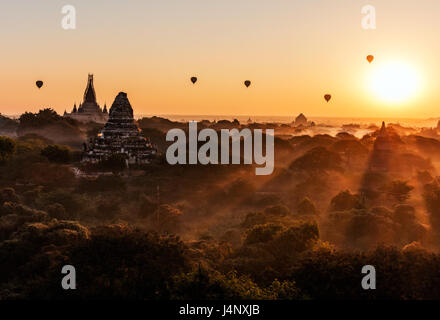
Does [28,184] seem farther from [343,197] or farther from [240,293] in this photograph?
[240,293]

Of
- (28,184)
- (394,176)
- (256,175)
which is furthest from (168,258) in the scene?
(394,176)

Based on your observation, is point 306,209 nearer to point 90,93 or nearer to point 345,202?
point 345,202

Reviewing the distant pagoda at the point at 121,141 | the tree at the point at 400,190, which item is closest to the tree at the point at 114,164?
the distant pagoda at the point at 121,141

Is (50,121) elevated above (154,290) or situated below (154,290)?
above

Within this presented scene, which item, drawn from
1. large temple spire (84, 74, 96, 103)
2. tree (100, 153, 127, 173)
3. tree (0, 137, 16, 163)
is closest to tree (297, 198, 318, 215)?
tree (100, 153, 127, 173)

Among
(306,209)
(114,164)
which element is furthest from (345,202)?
(114,164)

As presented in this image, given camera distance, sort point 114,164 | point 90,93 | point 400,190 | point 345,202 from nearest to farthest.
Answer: point 345,202 < point 400,190 < point 114,164 < point 90,93

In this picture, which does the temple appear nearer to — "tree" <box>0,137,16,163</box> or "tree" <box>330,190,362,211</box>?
"tree" <box>0,137,16,163</box>

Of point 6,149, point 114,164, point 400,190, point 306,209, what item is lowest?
point 306,209
